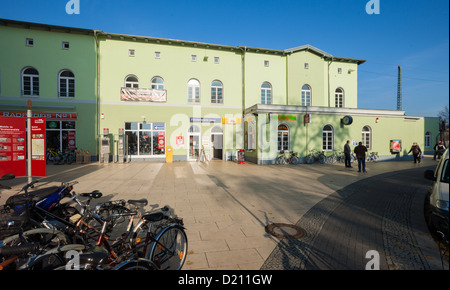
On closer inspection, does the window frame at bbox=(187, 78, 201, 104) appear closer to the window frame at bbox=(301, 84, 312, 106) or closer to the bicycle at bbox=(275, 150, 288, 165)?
the bicycle at bbox=(275, 150, 288, 165)

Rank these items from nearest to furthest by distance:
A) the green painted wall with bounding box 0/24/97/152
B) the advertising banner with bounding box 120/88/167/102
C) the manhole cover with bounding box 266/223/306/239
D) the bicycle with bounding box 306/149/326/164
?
the manhole cover with bounding box 266/223/306/239 → the green painted wall with bounding box 0/24/97/152 → the bicycle with bounding box 306/149/326/164 → the advertising banner with bounding box 120/88/167/102

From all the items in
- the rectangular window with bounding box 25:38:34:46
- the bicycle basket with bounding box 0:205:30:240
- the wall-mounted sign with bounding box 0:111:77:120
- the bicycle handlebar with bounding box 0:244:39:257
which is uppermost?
the rectangular window with bounding box 25:38:34:46

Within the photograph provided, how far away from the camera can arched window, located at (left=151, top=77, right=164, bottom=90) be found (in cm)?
1706

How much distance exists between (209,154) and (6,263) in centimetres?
1578

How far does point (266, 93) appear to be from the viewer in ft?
63.3

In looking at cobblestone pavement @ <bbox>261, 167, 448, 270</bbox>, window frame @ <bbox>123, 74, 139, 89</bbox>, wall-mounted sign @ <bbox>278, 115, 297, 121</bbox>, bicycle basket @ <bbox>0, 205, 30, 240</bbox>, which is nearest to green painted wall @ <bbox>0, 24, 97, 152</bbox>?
window frame @ <bbox>123, 74, 139, 89</bbox>

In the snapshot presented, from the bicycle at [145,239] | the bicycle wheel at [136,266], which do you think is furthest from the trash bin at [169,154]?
the bicycle wheel at [136,266]

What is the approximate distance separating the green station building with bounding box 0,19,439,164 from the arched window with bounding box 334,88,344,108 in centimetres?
367

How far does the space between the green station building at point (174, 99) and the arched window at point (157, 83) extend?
0.26 ft

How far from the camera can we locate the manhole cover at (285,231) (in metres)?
3.79

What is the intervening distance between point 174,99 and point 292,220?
592 inches

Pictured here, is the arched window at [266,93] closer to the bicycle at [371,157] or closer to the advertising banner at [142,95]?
the advertising banner at [142,95]

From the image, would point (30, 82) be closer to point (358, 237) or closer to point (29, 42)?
point (29, 42)
